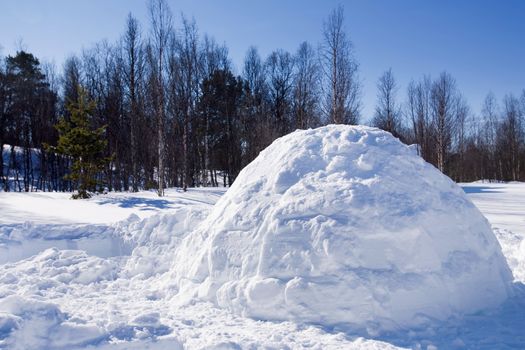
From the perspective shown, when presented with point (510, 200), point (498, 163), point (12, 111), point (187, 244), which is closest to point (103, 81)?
point (12, 111)

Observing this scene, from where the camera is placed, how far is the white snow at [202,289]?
3457mm

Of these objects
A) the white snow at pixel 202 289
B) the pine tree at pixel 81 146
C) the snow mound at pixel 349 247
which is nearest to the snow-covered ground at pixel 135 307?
the white snow at pixel 202 289

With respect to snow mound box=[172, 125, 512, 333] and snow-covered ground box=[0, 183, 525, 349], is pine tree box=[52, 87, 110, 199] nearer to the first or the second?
snow-covered ground box=[0, 183, 525, 349]

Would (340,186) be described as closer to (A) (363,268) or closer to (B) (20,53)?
(A) (363,268)

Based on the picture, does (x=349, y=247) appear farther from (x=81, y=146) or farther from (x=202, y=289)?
(x=81, y=146)

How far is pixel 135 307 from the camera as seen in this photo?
14.7ft

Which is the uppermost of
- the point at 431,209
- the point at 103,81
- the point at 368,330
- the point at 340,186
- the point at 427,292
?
the point at 103,81

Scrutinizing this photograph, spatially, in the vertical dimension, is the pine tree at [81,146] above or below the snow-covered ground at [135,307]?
above

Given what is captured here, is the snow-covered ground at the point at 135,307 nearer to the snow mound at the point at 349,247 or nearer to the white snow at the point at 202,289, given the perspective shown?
the white snow at the point at 202,289

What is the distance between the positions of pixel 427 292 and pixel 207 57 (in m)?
26.8

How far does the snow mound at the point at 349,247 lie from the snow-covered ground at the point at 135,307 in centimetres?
22

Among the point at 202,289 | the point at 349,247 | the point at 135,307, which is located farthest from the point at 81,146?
the point at 349,247

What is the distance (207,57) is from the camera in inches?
1093

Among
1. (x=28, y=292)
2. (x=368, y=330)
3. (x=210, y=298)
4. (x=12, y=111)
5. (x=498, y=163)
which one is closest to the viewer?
(x=368, y=330)
